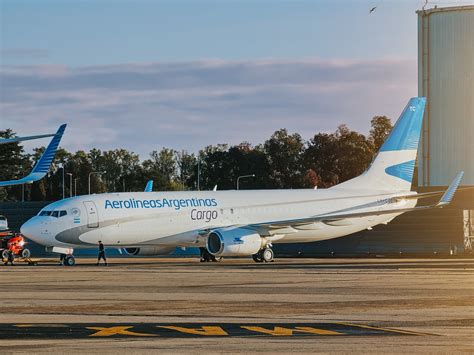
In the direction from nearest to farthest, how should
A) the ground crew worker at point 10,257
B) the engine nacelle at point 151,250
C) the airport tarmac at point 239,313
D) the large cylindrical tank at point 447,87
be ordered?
the airport tarmac at point 239,313, the ground crew worker at point 10,257, the engine nacelle at point 151,250, the large cylindrical tank at point 447,87

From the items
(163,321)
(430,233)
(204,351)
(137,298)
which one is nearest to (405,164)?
(430,233)

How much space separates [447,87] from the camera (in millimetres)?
79688

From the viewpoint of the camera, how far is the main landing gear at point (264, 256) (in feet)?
197

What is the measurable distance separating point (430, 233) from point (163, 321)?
5696 centimetres

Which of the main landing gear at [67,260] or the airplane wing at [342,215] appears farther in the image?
the airplane wing at [342,215]

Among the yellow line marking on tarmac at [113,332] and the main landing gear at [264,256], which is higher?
the main landing gear at [264,256]

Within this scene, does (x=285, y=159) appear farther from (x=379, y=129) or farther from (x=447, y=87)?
(x=447, y=87)

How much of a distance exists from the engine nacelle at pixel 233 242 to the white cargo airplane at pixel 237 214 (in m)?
0.05

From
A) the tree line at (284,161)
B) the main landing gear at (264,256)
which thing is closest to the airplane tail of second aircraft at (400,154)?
Result: the main landing gear at (264,256)

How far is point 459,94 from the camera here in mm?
79562

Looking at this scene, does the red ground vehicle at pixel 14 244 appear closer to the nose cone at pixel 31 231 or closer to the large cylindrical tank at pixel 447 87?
the nose cone at pixel 31 231

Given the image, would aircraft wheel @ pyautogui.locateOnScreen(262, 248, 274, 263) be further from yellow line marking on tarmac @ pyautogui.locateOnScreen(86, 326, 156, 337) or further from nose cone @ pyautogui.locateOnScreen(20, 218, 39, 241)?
yellow line marking on tarmac @ pyautogui.locateOnScreen(86, 326, 156, 337)

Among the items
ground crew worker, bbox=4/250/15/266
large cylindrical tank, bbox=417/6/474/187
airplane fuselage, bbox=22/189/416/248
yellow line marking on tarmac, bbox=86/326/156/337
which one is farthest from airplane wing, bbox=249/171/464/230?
yellow line marking on tarmac, bbox=86/326/156/337

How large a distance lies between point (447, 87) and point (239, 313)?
58828 millimetres
